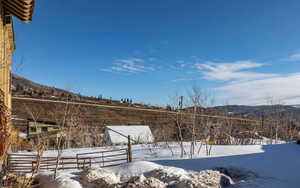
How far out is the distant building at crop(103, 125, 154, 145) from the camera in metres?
17.2

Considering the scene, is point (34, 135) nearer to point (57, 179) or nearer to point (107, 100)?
point (107, 100)

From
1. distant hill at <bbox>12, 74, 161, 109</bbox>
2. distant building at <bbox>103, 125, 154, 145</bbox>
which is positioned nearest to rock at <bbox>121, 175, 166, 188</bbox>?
distant hill at <bbox>12, 74, 161, 109</bbox>

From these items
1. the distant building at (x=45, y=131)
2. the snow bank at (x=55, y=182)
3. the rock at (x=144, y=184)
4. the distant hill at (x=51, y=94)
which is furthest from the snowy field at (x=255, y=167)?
the distant building at (x=45, y=131)

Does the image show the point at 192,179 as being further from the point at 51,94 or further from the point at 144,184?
the point at 51,94

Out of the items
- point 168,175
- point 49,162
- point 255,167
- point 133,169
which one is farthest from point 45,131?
point 255,167

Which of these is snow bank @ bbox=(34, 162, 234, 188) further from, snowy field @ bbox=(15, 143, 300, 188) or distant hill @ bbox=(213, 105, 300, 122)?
distant hill @ bbox=(213, 105, 300, 122)

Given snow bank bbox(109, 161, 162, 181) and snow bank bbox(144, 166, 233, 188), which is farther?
snow bank bbox(109, 161, 162, 181)

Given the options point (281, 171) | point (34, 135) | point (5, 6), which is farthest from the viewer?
point (34, 135)

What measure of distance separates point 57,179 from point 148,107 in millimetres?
16053

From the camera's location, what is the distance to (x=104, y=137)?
17.9m

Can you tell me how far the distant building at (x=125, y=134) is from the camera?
17.2 metres

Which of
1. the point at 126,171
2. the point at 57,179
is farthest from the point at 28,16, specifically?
the point at 126,171

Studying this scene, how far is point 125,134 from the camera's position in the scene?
58.5 ft

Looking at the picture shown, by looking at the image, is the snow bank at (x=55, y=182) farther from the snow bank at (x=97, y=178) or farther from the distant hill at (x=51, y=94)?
the distant hill at (x=51, y=94)
